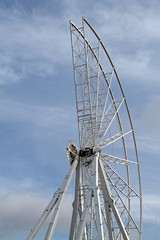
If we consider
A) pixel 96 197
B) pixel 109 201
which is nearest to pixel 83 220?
pixel 96 197

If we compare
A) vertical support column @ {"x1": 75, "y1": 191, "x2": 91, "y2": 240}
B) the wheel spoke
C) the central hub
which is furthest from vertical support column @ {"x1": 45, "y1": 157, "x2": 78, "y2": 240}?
the wheel spoke

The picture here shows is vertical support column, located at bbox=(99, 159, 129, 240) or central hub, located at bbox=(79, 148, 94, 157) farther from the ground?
central hub, located at bbox=(79, 148, 94, 157)

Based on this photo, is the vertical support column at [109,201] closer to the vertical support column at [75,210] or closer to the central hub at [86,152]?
the central hub at [86,152]

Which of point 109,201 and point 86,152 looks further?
point 86,152

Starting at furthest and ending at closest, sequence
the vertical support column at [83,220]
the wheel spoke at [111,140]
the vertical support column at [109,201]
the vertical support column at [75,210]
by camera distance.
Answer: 1. the wheel spoke at [111,140]
2. the vertical support column at [75,210]
3. the vertical support column at [109,201]
4. the vertical support column at [83,220]

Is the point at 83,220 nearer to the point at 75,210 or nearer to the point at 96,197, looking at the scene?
the point at 96,197

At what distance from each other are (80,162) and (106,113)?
7655 mm

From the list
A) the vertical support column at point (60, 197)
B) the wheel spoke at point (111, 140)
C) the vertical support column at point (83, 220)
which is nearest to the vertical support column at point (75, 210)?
the vertical support column at point (60, 197)

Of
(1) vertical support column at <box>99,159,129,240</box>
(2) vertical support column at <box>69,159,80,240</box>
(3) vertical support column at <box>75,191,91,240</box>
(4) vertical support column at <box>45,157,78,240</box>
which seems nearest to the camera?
(3) vertical support column at <box>75,191,91,240</box>

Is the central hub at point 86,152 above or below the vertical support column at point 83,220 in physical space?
above

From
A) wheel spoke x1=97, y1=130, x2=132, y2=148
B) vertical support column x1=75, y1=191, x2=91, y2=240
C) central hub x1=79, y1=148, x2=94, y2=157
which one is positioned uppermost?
wheel spoke x1=97, y1=130, x2=132, y2=148

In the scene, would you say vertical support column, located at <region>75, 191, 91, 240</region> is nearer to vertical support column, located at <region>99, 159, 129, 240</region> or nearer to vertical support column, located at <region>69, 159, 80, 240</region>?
vertical support column, located at <region>99, 159, 129, 240</region>

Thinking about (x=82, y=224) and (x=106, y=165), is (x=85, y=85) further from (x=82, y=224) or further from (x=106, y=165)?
(x=82, y=224)

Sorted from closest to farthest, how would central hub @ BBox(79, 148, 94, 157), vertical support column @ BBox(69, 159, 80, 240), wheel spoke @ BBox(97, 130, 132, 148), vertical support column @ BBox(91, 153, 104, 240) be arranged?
vertical support column @ BBox(91, 153, 104, 240) → vertical support column @ BBox(69, 159, 80, 240) → central hub @ BBox(79, 148, 94, 157) → wheel spoke @ BBox(97, 130, 132, 148)
